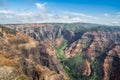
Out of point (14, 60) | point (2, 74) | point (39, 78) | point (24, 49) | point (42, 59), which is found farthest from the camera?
point (42, 59)

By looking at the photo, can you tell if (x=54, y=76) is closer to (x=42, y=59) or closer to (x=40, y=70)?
(x=40, y=70)

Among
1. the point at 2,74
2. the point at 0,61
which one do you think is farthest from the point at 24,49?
the point at 2,74

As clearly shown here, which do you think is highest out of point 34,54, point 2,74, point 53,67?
point 2,74

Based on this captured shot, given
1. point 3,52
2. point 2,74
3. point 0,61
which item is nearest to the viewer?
point 2,74

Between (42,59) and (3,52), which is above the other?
(3,52)

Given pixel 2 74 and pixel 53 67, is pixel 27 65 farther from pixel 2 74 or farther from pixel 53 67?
pixel 53 67

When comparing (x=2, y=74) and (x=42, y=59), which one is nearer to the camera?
(x=2, y=74)

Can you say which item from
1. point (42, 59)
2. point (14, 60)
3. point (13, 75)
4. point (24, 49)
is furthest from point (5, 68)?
point (42, 59)

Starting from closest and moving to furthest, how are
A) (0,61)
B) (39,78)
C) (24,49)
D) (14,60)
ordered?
(0,61) < (14,60) < (39,78) < (24,49)

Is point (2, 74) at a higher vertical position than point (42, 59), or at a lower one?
higher
